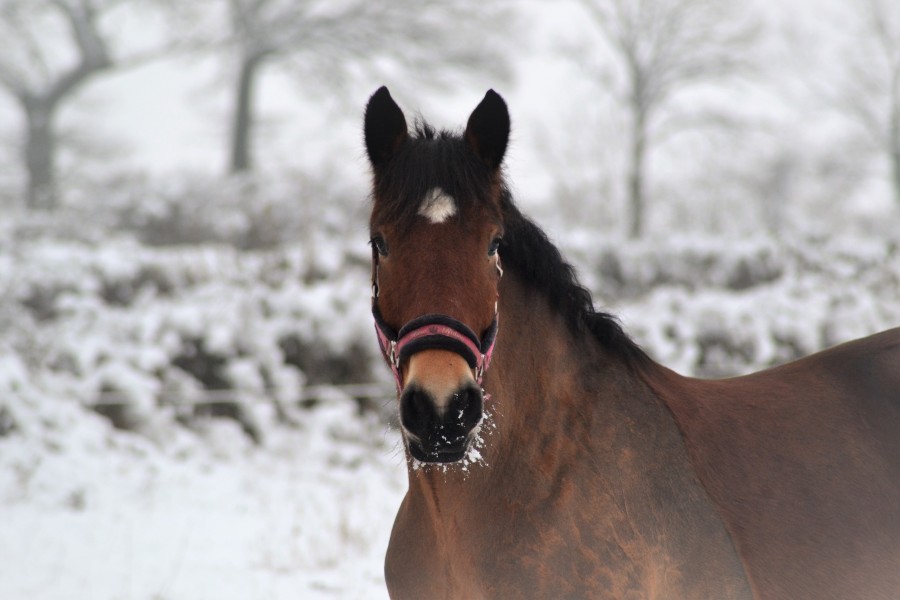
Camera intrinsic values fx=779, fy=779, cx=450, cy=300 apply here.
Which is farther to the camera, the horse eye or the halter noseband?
Answer: the horse eye

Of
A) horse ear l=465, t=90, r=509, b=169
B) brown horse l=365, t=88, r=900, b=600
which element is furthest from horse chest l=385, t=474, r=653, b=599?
horse ear l=465, t=90, r=509, b=169

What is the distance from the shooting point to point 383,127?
2.16m

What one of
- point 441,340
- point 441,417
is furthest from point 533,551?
point 441,340

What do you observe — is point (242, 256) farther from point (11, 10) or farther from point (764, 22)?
point (764, 22)

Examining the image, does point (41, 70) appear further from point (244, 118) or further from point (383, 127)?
point (383, 127)

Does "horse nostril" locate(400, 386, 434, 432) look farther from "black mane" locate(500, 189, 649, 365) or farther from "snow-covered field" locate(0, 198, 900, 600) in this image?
"snow-covered field" locate(0, 198, 900, 600)

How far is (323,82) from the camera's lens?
44.8ft

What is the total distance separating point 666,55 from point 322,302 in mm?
11606

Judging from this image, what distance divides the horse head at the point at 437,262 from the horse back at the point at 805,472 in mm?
755

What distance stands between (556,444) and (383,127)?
3.26 feet

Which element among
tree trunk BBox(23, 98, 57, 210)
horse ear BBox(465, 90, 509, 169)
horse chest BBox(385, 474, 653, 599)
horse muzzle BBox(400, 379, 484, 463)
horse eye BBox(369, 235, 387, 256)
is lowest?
horse chest BBox(385, 474, 653, 599)

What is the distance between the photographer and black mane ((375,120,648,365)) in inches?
78.8

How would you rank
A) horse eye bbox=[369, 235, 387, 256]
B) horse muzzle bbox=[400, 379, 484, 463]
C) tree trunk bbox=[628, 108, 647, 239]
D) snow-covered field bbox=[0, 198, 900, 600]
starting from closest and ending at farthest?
horse muzzle bbox=[400, 379, 484, 463] → horse eye bbox=[369, 235, 387, 256] → snow-covered field bbox=[0, 198, 900, 600] → tree trunk bbox=[628, 108, 647, 239]

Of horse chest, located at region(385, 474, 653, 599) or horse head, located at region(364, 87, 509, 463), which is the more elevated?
horse head, located at region(364, 87, 509, 463)
